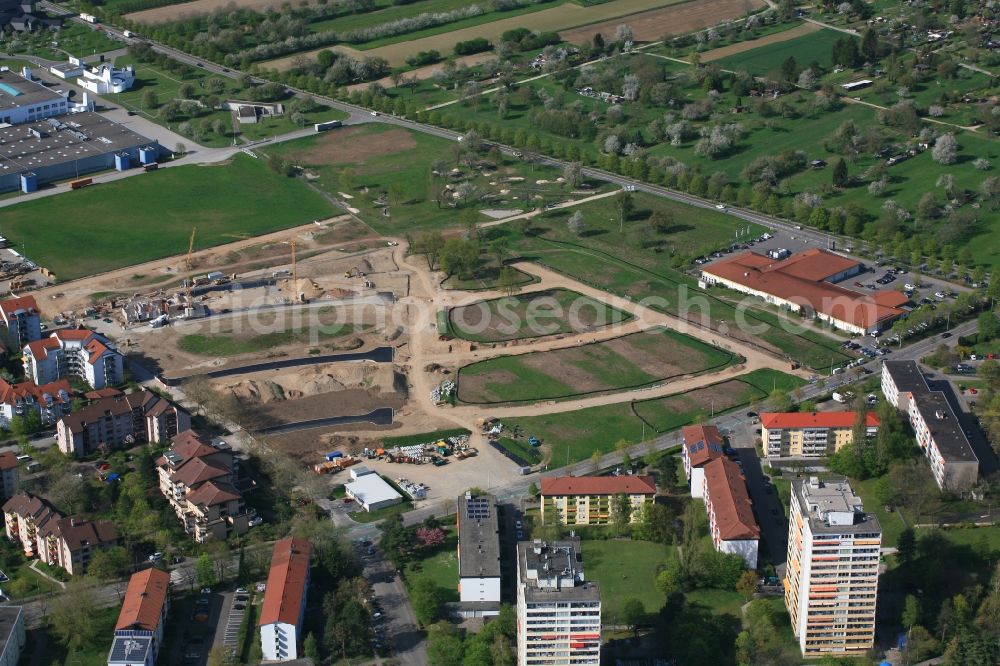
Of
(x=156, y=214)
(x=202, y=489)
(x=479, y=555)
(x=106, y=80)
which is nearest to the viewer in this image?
(x=479, y=555)

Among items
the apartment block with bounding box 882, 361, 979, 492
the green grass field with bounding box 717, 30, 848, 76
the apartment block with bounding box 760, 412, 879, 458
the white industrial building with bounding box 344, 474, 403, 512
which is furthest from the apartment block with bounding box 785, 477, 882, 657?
the green grass field with bounding box 717, 30, 848, 76

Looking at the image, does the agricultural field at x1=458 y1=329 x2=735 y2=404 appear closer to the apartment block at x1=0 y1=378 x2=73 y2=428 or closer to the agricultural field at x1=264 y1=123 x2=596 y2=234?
the agricultural field at x1=264 y1=123 x2=596 y2=234

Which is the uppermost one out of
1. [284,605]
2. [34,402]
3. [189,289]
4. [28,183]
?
[28,183]

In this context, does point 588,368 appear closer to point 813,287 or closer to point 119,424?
point 813,287

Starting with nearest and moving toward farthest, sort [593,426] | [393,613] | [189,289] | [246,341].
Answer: [393,613]
[593,426]
[246,341]
[189,289]

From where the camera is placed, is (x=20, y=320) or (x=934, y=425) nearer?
(x=934, y=425)

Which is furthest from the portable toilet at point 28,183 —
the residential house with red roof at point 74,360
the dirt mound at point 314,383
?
the dirt mound at point 314,383

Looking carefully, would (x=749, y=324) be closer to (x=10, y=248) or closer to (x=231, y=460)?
(x=231, y=460)

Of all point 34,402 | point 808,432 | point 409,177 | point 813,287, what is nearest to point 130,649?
point 34,402

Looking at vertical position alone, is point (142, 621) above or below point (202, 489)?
below
